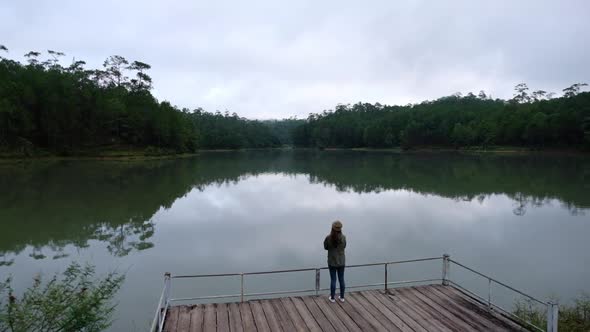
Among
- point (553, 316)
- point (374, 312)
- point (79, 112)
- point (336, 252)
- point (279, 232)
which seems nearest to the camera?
point (553, 316)

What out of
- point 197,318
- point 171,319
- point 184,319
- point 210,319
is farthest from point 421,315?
point 171,319

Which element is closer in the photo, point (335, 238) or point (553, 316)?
point (553, 316)

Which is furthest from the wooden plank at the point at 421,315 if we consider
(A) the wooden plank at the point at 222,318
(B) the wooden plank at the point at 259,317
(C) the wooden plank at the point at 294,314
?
(A) the wooden plank at the point at 222,318

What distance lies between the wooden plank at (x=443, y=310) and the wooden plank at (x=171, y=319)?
4.71 m

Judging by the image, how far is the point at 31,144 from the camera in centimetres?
5638

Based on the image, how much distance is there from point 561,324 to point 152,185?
29915 millimetres

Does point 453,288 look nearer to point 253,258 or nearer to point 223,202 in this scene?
point 253,258

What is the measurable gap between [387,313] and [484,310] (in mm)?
1830

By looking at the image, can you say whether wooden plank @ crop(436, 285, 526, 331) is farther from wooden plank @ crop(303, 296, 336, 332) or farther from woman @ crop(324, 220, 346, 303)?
wooden plank @ crop(303, 296, 336, 332)

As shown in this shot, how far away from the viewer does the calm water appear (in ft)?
34.7

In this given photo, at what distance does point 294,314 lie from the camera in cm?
693

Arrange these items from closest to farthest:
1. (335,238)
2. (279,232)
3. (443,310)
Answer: (443,310) < (335,238) < (279,232)

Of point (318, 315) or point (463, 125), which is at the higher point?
point (463, 125)

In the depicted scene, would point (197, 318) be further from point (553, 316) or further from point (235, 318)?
point (553, 316)
